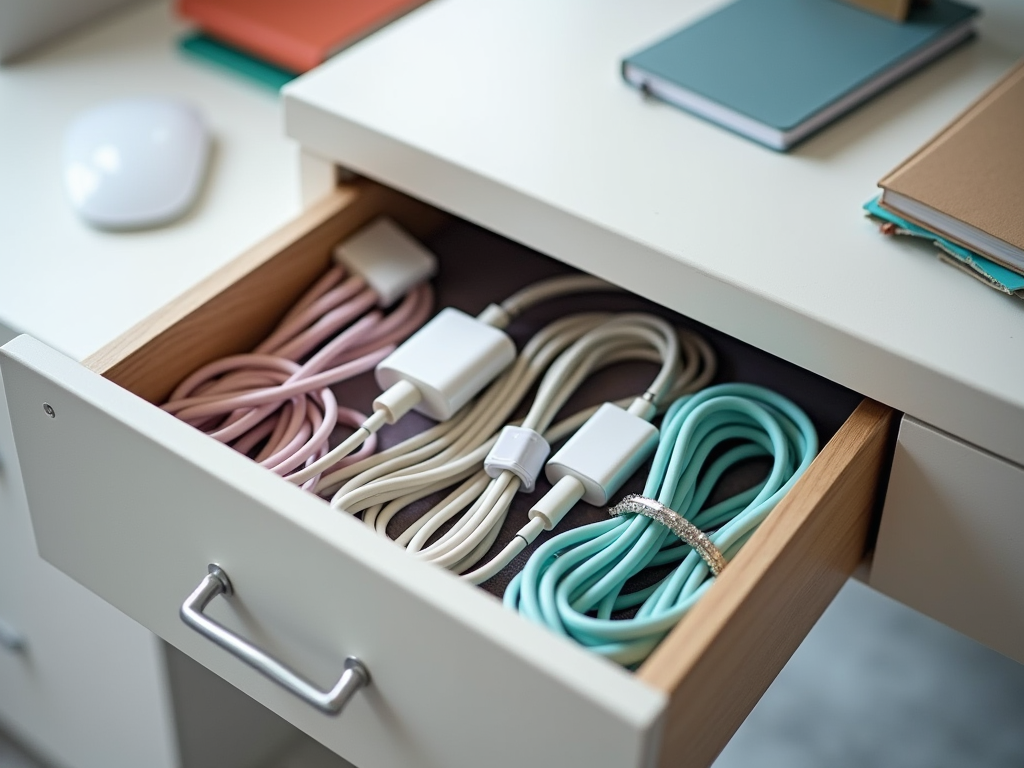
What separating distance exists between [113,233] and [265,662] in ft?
1.43

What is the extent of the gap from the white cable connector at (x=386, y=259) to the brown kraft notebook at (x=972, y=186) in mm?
315

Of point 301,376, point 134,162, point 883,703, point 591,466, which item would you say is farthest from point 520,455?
point 883,703

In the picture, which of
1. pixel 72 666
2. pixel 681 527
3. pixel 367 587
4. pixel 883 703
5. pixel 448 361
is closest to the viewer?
pixel 367 587

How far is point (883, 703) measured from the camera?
1288mm

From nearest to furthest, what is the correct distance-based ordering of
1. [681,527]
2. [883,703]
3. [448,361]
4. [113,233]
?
[681,527]
[448,361]
[113,233]
[883,703]

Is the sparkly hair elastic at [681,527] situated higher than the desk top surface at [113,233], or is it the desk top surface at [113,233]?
the sparkly hair elastic at [681,527]

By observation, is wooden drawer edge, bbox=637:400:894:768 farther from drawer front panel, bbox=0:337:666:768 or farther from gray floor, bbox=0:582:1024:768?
gray floor, bbox=0:582:1024:768

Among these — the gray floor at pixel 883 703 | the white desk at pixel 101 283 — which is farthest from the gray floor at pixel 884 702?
the white desk at pixel 101 283

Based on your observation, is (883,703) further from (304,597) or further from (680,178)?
(304,597)

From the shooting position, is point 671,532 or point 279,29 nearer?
point 671,532

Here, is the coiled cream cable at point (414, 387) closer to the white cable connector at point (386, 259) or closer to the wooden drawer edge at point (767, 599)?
the white cable connector at point (386, 259)

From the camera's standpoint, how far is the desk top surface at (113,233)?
837 mm

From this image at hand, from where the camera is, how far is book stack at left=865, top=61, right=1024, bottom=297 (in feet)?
2.30

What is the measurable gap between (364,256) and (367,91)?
0.11 meters
